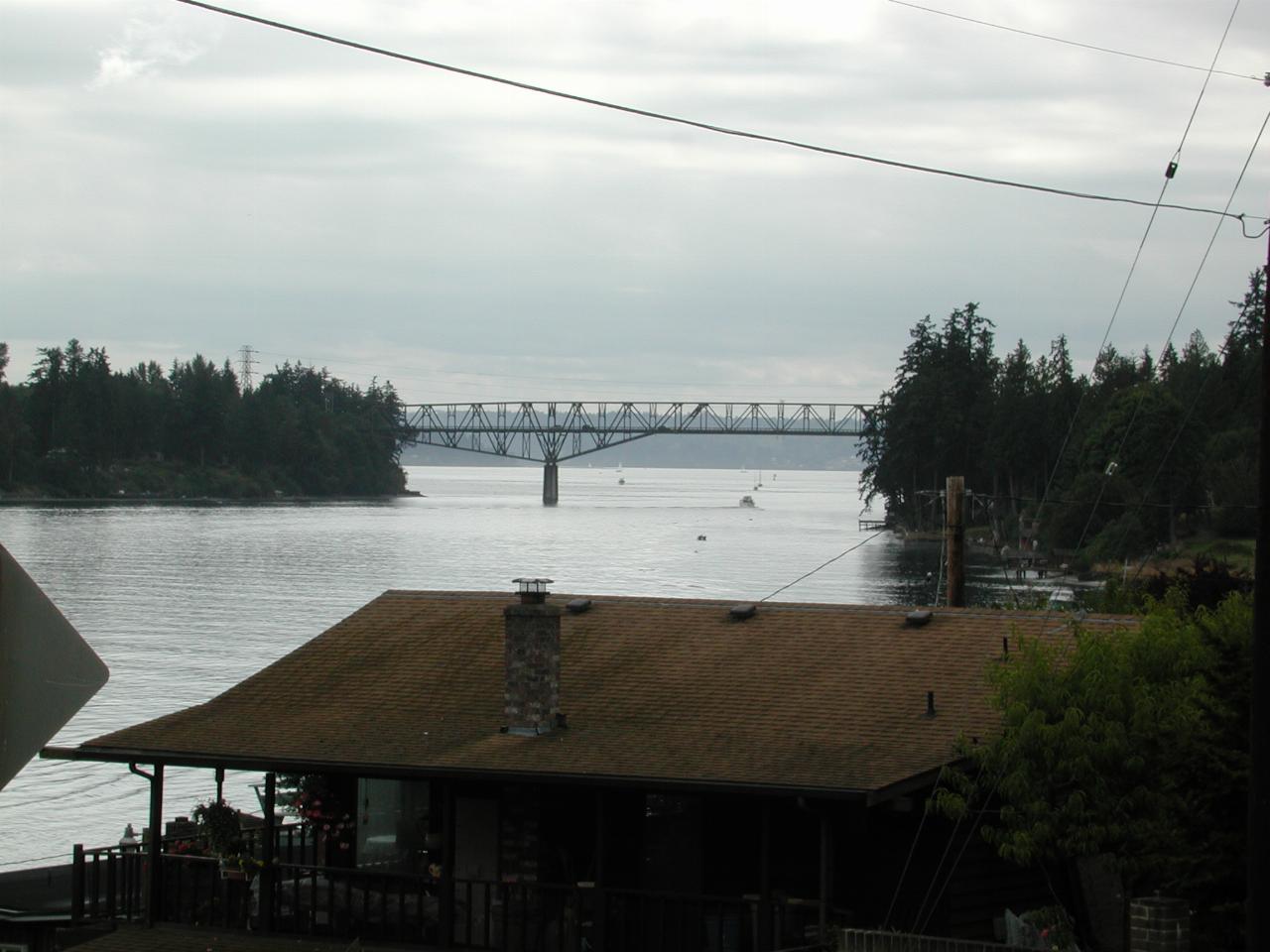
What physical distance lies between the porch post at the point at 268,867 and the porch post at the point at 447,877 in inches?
68.5

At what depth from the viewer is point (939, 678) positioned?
16.5 metres

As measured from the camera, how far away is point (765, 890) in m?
14.6

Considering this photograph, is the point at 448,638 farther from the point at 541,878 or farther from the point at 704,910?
the point at 704,910

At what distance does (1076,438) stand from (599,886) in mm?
107304

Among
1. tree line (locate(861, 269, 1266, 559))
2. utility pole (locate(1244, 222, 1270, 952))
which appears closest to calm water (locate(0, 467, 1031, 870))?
tree line (locate(861, 269, 1266, 559))

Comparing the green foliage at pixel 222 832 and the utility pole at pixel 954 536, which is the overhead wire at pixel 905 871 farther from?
the utility pole at pixel 954 536

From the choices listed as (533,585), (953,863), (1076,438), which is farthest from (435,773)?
(1076,438)

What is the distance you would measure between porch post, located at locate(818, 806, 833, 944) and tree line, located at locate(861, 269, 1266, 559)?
71.8m

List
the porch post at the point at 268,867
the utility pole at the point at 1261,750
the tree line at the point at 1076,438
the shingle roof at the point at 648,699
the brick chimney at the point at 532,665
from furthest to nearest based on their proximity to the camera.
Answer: the tree line at the point at 1076,438
the brick chimney at the point at 532,665
the porch post at the point at 268,867
the shingle roof at the point at 648,699
the utility pole at the point at 1261,750

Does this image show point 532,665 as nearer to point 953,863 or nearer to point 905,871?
point 905,871

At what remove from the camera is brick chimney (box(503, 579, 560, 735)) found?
16453 mm

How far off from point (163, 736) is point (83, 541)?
112559mm

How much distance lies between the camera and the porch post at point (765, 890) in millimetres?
14547

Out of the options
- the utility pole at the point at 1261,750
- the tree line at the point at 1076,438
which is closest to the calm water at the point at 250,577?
the tree line at the point at 1076,438
